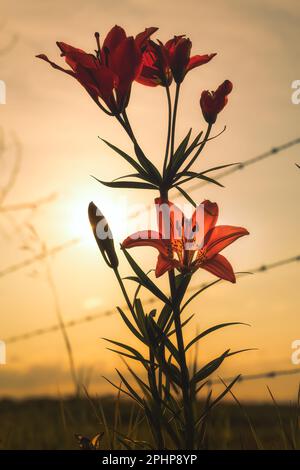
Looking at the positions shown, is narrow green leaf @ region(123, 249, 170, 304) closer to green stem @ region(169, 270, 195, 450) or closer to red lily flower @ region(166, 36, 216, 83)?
green stem @ region(169, 270, 195, 450)

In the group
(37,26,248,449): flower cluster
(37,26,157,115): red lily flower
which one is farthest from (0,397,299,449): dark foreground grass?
(37,26,157,115): red lily flower

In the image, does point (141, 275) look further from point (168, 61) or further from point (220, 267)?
point (168, 61)

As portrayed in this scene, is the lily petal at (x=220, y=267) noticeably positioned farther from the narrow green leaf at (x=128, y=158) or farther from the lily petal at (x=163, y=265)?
the narrow green leaf at (x=128, y=158)

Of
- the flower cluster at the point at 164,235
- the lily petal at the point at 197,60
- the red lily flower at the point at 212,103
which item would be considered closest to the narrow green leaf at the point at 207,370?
the flower cluster at the point at 164,235

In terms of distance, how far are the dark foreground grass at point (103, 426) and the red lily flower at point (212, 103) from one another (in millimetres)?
A: 623

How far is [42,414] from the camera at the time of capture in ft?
11.8

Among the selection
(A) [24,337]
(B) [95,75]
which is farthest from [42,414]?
(B) [95,75]

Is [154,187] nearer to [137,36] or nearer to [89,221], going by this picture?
[89,221]

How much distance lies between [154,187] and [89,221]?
0.15 m

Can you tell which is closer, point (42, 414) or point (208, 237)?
point (208, 237)

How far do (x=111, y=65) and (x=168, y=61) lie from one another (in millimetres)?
120

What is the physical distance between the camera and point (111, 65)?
51.4 inches

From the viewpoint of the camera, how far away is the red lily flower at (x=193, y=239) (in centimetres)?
128

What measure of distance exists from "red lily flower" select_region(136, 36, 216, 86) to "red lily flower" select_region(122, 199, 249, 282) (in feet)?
0.91
